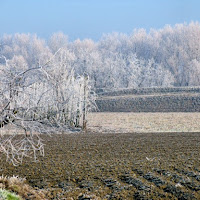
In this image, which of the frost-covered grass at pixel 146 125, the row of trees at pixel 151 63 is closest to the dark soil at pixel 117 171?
the frost-covered grass at pixel 146 125

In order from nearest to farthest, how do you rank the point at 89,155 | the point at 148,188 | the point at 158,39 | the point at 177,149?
the point at 148,188
the point at 89,155
the point at 177,149
the point at 158,39

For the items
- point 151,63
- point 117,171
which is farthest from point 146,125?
point 151,63

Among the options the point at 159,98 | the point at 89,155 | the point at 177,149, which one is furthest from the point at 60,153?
the point at 159,98

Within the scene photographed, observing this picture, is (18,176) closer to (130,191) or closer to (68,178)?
(68,178)

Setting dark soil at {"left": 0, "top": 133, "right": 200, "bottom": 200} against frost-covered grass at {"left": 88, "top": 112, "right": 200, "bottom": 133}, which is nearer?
dark soil at {"left": 0, "top": 133, "right": 200, "bottom": 200}

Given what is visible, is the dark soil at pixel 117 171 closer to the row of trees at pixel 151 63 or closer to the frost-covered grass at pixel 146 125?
the frost-covered grass at pixel 146 125

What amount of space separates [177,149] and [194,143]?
1609mm

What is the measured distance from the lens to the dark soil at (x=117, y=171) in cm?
793

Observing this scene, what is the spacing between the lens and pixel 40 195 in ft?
25.7

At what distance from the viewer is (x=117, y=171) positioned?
30.2 feet

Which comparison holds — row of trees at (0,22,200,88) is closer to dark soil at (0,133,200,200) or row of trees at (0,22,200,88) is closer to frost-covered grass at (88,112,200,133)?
frost-covered grass at (88,112,200,133)

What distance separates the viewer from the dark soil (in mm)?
7926

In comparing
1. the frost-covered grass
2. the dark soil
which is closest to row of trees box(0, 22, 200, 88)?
the frost-covered grass

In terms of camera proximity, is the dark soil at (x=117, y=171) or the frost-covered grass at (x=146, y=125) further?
the frost-covered grass at (x=146, y=125)
